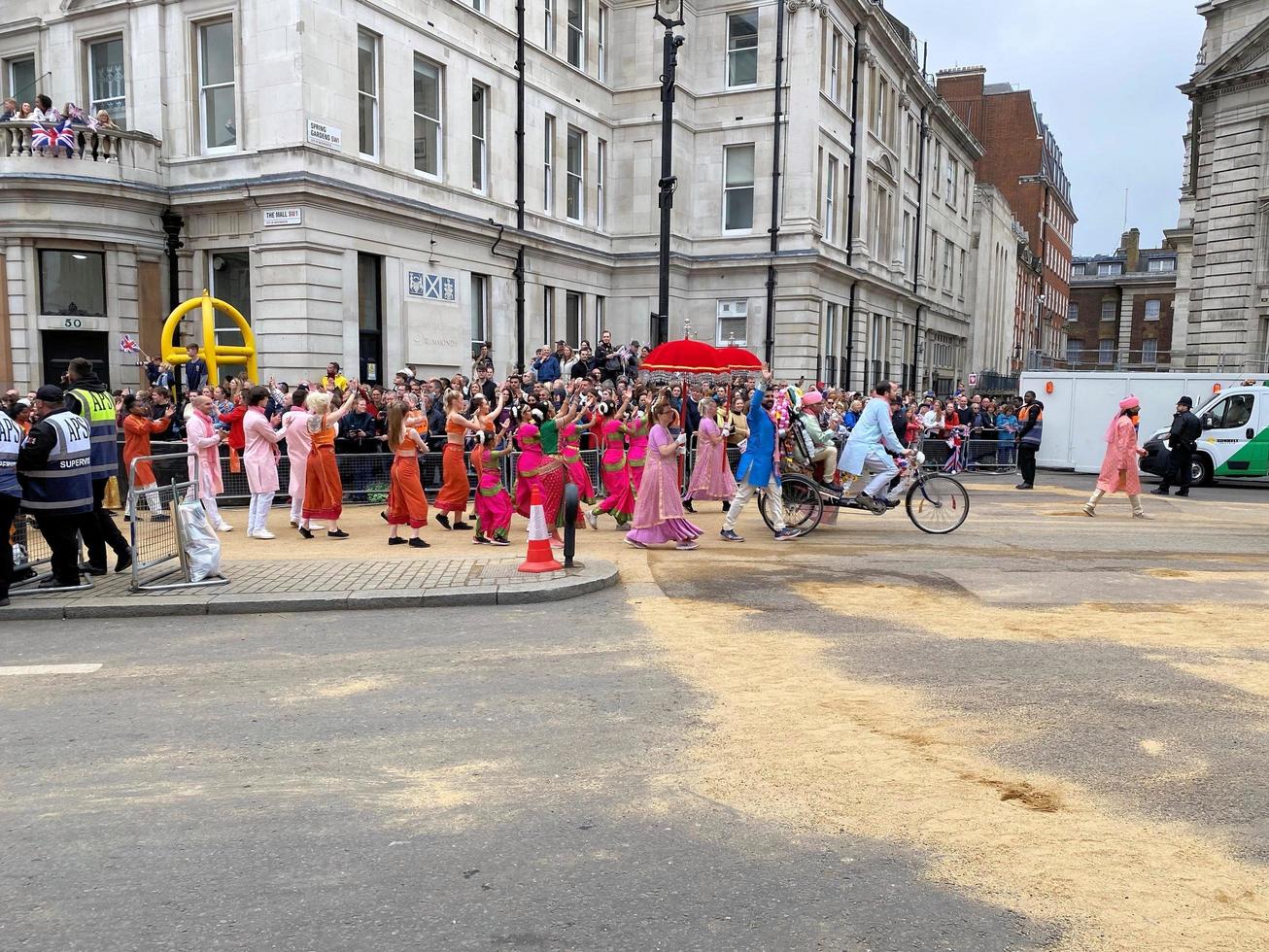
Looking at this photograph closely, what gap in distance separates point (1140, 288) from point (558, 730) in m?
91.4

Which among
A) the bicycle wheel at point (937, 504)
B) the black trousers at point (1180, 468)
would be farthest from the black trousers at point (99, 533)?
the black trousers at point (1180, 468)

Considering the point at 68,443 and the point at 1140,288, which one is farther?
the point at 1140,288

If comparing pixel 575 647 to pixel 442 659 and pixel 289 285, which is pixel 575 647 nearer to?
pixel 442 659

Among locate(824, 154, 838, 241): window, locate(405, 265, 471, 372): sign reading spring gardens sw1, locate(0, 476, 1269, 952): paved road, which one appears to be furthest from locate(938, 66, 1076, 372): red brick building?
locate(0, 476, 1269, 952): paved road

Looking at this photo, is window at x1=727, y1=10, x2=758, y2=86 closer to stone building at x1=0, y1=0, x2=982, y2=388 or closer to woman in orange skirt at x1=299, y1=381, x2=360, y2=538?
stone building at x1=0, y1=0, x2=982, y2=388

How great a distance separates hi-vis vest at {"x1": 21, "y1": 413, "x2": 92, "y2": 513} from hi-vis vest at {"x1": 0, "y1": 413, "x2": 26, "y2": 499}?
324 mm

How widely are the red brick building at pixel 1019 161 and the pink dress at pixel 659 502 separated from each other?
6067 centimetres

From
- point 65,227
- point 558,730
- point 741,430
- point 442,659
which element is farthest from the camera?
point 65,227

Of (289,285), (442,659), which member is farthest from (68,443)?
(289,285)

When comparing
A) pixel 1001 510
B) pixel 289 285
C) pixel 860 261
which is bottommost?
pixel 1001 510

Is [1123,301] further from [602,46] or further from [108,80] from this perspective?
[108,80]

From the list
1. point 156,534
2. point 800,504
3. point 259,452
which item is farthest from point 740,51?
point 156,534

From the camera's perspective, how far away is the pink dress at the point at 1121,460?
15.1 metres

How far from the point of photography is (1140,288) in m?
83.6
